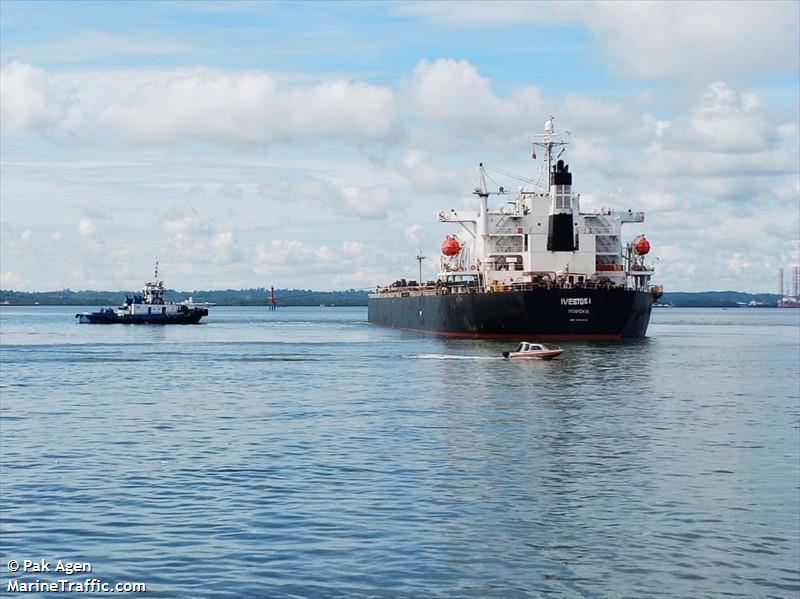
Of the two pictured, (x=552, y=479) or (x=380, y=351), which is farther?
(x=380, y=351)

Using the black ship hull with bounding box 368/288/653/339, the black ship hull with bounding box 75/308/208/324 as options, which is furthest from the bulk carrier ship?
the black ship hull with bounding box 75/308/208/324

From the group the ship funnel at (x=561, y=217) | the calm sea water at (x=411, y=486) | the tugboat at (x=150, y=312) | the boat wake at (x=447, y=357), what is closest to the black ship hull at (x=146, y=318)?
the tugboat at (x=150, y=312)

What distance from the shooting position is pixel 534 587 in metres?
19.2

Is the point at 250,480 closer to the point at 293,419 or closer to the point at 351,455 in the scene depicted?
the point at 351,455

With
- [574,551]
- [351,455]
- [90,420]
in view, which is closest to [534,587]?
[574,551]

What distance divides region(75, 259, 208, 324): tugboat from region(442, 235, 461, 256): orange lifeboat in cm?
5607

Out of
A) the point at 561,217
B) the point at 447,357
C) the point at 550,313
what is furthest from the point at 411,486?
the point at 561,217

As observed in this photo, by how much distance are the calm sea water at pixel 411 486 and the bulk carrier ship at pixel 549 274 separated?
28020mm

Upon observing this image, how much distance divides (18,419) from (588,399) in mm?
23481

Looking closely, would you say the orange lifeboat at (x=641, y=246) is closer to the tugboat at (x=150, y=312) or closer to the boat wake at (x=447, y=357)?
the boat wake at (x=447, y=357)

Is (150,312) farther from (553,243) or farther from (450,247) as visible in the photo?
(553,243)

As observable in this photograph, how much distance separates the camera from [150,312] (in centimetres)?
15575

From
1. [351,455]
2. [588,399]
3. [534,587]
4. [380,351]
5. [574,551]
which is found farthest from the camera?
[380,351]

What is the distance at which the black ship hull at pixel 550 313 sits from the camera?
84375 mm
